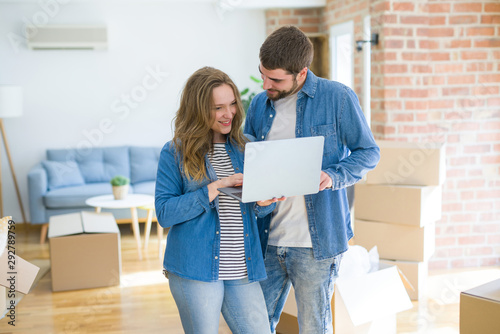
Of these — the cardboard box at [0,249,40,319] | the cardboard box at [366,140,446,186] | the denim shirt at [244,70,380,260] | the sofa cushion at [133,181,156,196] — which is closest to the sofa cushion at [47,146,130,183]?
the sofa cushion at [133,181,156,196]

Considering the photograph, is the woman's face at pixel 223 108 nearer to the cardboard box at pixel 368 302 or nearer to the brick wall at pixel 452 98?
the cardboard box at pixel 368 302

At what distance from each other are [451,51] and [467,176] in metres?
0.92

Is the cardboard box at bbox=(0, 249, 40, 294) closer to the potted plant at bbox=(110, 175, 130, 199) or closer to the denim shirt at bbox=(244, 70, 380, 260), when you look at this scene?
the denim shirt at bbox=(244, 70, 380, 260)

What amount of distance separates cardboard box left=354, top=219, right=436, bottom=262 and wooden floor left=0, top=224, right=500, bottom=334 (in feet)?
1.05

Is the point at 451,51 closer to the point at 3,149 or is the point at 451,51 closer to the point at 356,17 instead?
the point at 356,17

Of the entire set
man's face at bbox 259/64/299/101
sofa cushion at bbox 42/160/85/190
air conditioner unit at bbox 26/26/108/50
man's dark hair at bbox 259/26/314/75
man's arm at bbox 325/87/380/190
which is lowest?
sofa cushion at bbox 42/160/85/190

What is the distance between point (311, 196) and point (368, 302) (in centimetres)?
102

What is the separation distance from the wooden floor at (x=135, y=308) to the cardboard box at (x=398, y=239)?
32 cm

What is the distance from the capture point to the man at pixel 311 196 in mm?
1842

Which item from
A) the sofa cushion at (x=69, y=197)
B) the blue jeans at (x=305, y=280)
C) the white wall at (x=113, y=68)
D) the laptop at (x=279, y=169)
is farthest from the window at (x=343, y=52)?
the laptop at (x=279, y=169)

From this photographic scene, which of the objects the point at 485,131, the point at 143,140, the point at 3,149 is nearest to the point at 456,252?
the point at 485,131

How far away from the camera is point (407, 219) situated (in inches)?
133

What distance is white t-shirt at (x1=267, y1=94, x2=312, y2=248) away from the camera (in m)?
1.88

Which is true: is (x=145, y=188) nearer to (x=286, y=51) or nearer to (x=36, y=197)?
(x=36, y=197)
